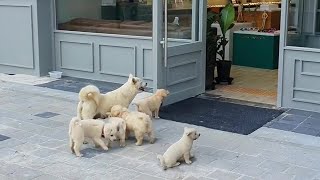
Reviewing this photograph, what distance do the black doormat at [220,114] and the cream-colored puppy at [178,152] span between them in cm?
115

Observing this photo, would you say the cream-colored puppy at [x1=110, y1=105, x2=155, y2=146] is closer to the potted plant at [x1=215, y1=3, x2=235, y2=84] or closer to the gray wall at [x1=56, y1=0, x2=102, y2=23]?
the potted plant at [x1=215, y1=3, x2=235, y2=84]

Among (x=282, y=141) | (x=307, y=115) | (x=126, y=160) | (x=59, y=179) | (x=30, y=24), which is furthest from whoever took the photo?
(x=30, y=24)

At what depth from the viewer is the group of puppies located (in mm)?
4703

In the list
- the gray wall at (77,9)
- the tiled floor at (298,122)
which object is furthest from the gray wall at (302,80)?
the gray wall at (77,9)

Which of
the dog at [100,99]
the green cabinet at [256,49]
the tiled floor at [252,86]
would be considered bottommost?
the tiled floor at [252,86]

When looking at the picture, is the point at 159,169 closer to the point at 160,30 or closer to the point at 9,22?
the point at 160,30

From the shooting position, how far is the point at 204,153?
505 centimetres

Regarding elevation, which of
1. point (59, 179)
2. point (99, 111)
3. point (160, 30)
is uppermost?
point (160, 30)

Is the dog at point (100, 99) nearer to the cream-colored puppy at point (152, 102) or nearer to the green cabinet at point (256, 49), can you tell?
the cream-colored puppy at point (152, 102)

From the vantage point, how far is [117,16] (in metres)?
8.02

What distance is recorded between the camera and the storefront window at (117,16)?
22.7 feet

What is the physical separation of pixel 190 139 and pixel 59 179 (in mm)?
1213

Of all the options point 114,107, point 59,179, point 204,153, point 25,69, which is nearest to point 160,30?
point 114,107

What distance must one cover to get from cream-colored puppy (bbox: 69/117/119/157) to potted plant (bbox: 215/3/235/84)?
3424 mm
